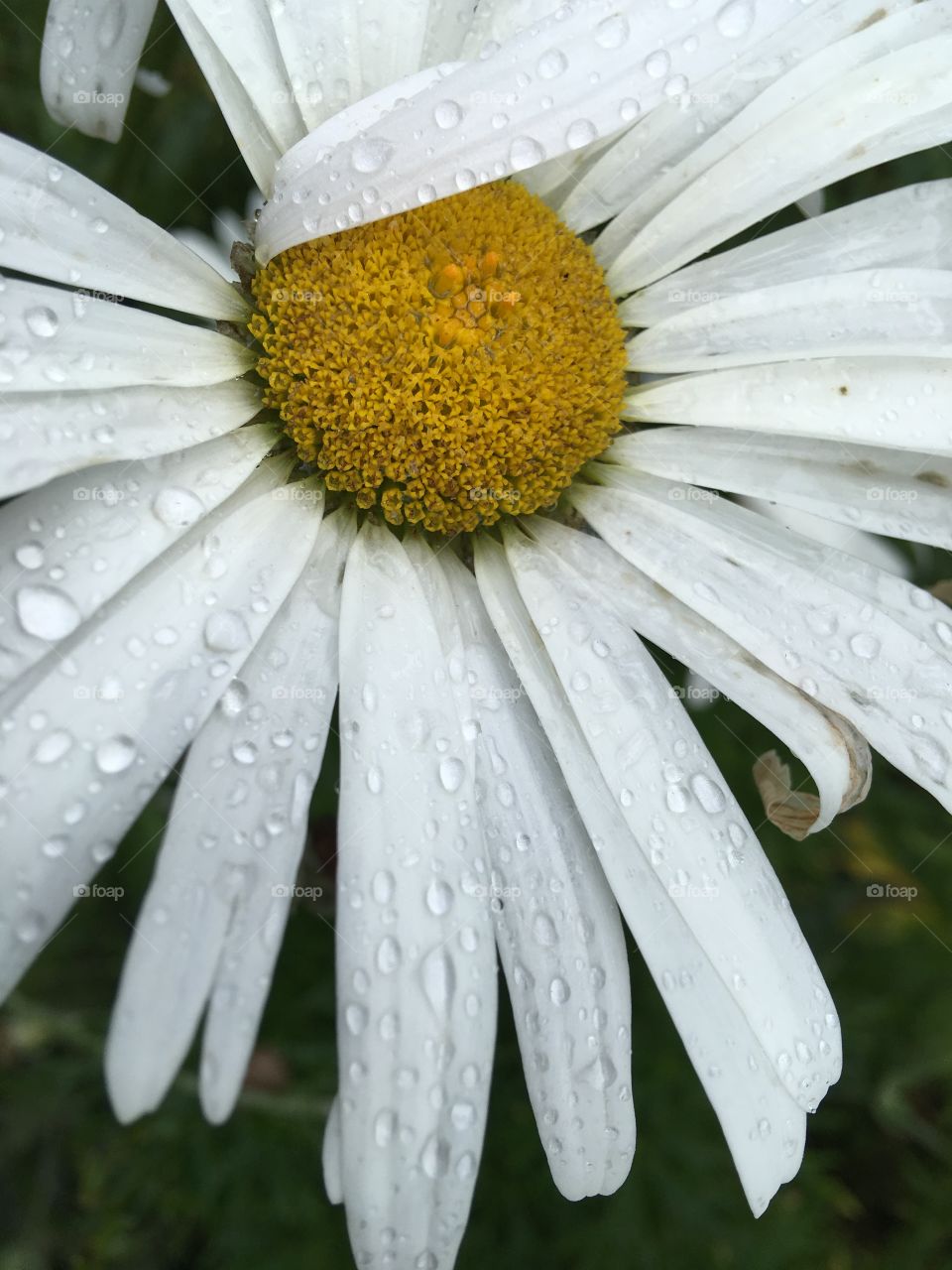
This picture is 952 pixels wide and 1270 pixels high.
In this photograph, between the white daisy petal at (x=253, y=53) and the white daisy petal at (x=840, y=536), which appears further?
the white daisy petal at (x=840, y=536)

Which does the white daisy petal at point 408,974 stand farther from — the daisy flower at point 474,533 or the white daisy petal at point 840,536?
the white daisy petal at point 840,536

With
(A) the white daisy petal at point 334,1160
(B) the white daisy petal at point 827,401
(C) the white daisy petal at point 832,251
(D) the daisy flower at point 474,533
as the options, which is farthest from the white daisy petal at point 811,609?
(A) the white daisy petal at point 334,1160

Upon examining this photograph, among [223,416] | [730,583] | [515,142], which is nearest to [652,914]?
[730,583]

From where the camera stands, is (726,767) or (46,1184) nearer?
(46,1184)

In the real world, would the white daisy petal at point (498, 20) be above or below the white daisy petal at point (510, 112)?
above

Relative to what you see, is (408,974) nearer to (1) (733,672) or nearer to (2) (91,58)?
(1) (733,672)

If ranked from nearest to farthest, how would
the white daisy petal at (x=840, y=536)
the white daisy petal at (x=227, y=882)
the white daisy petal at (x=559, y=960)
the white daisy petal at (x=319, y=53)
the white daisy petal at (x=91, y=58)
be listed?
the white daisy petal at (x=227, y=882)
the white daisy petal at (x=559, y=960)
the white daisy petal at (x=319, y=53)
the white daisy petal at (x=91, y=58)
the white daisy petal at (x=840, y=536)

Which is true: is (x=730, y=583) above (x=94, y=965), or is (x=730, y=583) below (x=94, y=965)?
above

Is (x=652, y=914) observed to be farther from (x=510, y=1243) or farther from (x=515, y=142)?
(x=510, y=1243)
